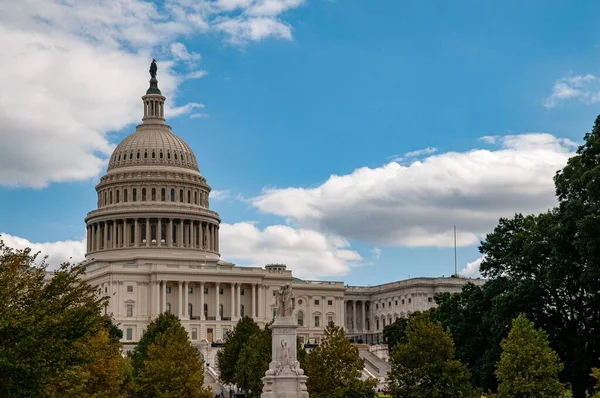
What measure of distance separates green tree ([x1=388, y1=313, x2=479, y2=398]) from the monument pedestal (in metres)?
6.51

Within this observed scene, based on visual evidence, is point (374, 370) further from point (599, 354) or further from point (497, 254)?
point (599, 354)

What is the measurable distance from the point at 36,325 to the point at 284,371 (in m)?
29.1

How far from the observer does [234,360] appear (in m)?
119

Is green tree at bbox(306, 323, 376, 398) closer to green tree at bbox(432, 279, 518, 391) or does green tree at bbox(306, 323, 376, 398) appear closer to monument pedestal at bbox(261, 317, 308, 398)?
monument pedestal at bbox(261, 317, 308, 398)

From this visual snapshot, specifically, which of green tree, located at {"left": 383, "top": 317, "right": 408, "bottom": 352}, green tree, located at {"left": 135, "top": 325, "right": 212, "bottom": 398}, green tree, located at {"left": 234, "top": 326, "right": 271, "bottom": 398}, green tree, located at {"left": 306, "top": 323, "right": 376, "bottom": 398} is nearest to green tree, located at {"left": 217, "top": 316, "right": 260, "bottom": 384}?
green tree, located at {"left": 234, "top": 326, "right": 271, "bottom": 398}

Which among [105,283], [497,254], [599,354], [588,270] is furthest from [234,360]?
[105,283]

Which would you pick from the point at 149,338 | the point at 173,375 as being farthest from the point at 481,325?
the point at 149,338

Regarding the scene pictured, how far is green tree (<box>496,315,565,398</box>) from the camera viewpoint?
221 ft

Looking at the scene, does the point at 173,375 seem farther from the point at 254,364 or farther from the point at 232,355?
the point at 232,355

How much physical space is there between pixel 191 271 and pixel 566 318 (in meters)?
115

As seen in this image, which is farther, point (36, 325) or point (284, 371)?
point (284, 371)

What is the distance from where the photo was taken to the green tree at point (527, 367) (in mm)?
67312

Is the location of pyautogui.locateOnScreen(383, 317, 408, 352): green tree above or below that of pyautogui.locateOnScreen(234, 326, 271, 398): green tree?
above

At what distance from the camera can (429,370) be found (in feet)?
239
